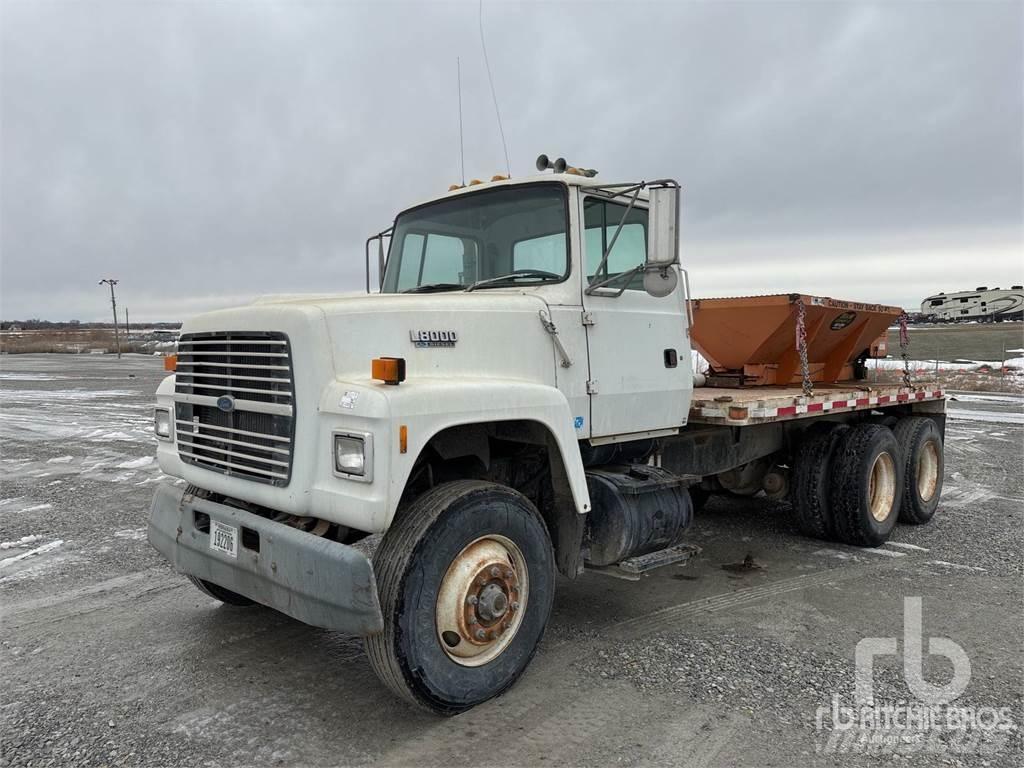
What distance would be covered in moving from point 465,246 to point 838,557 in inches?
166

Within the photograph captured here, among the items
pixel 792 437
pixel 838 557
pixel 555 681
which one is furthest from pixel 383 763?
pixel 792 437

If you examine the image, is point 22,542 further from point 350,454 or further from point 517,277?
point 517,277

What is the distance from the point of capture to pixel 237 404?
3834mm

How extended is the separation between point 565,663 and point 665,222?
251 cm

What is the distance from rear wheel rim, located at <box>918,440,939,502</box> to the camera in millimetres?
7879

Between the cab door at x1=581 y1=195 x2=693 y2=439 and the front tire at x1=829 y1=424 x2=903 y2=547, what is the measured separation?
95.0 inches

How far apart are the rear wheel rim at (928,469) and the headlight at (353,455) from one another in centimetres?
660

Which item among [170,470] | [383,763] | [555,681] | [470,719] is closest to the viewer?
[383,763]

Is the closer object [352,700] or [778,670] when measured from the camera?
[352,700]

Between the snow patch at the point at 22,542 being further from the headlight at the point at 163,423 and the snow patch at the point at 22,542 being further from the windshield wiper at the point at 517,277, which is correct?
the windshield wiper at the point at 517,277

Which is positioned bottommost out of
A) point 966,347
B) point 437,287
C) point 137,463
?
point 137,463

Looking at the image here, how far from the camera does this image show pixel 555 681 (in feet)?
13.3

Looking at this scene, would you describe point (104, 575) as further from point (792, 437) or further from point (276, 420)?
point (792, 437)

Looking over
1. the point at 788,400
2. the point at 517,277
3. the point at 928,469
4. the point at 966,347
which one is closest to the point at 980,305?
the point at 966,347
